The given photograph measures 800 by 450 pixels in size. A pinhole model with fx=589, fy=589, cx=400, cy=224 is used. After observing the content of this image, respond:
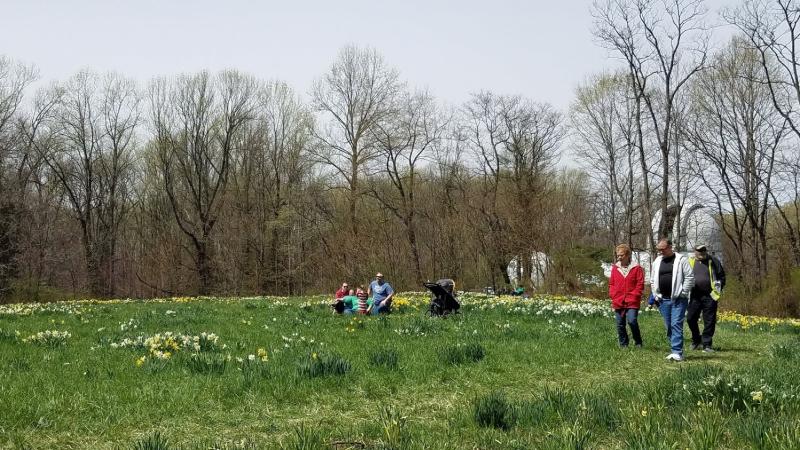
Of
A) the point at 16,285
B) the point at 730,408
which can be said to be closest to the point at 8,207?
the point at 16,285

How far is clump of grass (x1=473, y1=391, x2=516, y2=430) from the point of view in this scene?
479 centimetres

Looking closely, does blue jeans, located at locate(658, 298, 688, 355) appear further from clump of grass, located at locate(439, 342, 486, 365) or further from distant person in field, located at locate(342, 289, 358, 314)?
distant person in field, located at locate(342, 289, 358, 314)

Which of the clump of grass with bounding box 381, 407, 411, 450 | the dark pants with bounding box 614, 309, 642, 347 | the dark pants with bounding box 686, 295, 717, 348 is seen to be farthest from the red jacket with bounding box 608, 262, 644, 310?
the clump of grass with bounding box 381, 407, 411, 450

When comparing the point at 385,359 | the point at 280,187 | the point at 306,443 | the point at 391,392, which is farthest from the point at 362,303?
the point at 280,187

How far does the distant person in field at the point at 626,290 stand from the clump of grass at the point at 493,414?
611 centimetres

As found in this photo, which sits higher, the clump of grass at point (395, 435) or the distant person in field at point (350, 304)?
the distant person in field at point (350, 304)

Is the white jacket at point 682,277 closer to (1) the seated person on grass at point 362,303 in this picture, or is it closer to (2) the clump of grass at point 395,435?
(2) the clump of grass at point 395,435

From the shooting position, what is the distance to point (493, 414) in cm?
483

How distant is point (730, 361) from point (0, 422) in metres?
9.93

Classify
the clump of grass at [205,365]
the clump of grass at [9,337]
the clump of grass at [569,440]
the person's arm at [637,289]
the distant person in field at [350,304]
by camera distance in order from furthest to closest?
the distant person in field at [350,304]
the person's arm at [637,289]
the clump of grass at [9,337]
the clump of grass at [205,365]
the clump of grass at [569,440]

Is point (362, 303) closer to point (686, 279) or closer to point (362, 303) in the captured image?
point (362, 303)

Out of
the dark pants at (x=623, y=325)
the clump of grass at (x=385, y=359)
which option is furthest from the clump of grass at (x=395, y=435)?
the dark pants at (x=623, y=325)

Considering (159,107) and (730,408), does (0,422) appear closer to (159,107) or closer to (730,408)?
(730,408)

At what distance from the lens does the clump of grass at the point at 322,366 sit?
696 cm
